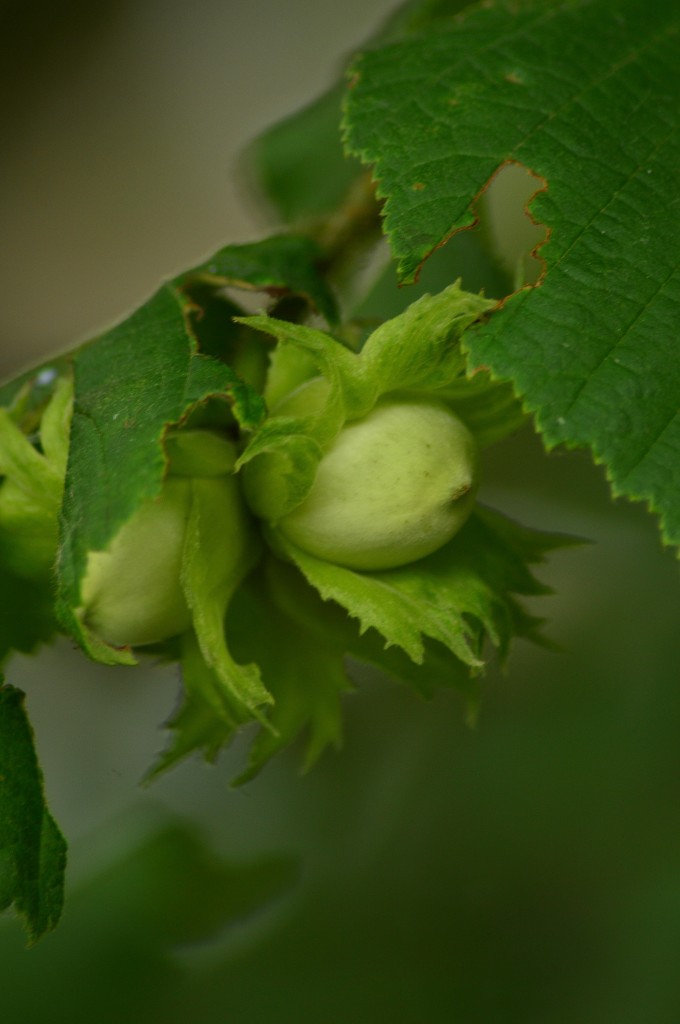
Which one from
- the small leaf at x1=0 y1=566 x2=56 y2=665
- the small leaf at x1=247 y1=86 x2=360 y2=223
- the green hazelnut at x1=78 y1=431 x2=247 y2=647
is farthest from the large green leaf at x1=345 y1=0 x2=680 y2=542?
the small leaf at x1=247 y1=86 x2=360 y2=223

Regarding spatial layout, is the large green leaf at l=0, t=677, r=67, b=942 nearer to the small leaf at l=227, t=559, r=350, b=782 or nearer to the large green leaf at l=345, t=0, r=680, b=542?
the small leaf at l=227, t=559, r=350, b=782

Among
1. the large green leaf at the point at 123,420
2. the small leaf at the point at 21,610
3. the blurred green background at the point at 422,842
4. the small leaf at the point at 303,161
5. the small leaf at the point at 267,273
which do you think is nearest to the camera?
the large green leaf at the point at 123,420

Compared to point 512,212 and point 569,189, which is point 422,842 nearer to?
point 512,212

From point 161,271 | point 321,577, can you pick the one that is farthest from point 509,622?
point 161,271

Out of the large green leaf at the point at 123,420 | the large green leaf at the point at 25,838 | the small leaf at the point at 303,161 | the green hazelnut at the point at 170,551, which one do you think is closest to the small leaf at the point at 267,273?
the large green leaf at the point at 123,420

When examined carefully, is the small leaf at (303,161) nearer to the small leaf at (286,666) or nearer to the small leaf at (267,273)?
the small leaf at (267,273)

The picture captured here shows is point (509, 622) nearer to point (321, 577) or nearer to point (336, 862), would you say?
point (321, 577)
